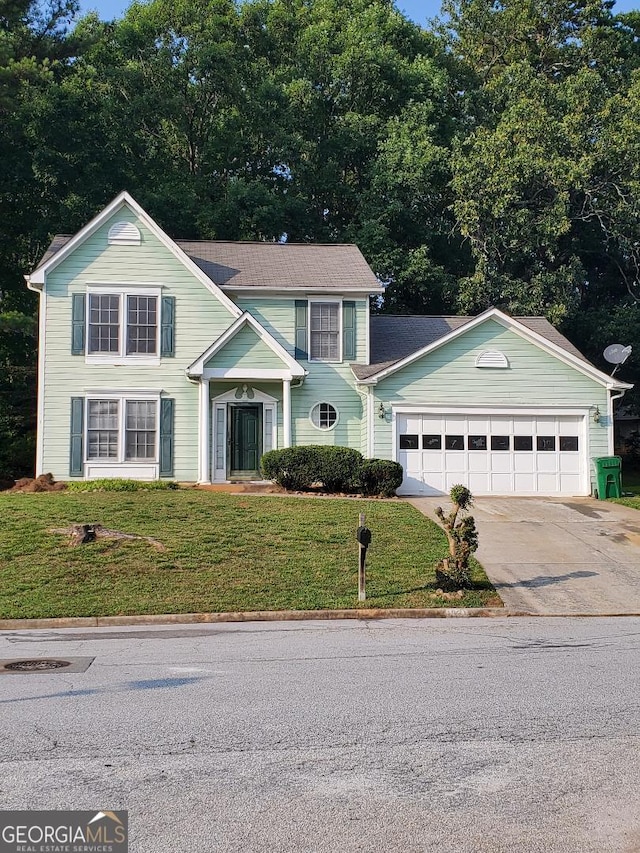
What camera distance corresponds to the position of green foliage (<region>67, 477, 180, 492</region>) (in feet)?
73.1

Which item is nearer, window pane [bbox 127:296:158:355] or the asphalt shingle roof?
window pane [bbox 127:296:158:355]

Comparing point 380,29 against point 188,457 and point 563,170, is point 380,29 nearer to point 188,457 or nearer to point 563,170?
point 563,170

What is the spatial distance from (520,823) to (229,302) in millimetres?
21393

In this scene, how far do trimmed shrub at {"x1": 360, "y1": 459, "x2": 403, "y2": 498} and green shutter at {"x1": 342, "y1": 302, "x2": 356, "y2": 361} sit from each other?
4.47m

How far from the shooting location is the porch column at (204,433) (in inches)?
940

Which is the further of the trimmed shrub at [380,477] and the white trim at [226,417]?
the white trim at [226,417]

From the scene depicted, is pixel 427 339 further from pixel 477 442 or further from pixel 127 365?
pixel 127 365

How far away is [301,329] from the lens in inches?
1009

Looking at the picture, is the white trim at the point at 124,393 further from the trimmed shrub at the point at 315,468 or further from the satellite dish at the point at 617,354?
the satellite dish at the point at 617,354

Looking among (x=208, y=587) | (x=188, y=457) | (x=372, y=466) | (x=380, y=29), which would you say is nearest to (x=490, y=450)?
(x=372, y=466)

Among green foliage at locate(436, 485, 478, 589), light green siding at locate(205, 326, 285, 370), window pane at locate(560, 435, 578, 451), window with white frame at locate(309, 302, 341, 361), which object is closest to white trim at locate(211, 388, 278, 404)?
light green siding at locate(205, 326, 285, 370)

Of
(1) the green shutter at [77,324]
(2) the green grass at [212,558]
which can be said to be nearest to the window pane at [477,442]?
(2) the green grass at [212,558]

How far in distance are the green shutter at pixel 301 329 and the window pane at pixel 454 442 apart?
4.76m

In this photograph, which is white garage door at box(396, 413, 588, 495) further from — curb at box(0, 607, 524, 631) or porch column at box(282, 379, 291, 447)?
curb at box(0, 607, 524, 631)
